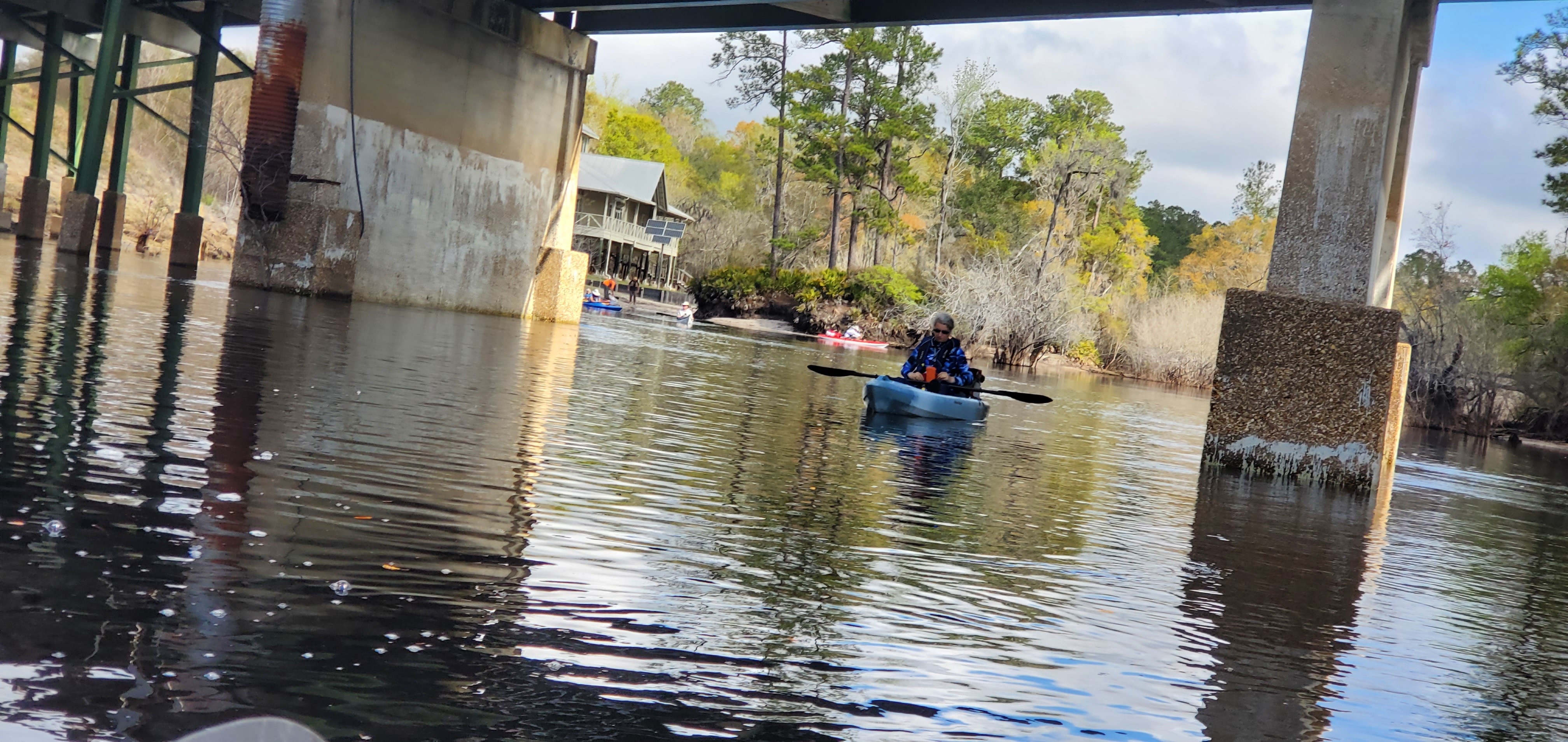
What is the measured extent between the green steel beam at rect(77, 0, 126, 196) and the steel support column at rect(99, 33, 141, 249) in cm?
348

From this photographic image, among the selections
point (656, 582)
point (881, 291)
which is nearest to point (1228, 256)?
point (881, 291)

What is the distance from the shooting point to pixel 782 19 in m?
25.5

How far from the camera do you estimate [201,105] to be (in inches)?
1373

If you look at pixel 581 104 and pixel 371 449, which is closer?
pixel 371 449

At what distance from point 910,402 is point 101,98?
23689 millimetres

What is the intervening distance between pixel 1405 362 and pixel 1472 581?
22.9 ft

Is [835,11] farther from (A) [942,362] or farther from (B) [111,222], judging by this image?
(B) [111,222]

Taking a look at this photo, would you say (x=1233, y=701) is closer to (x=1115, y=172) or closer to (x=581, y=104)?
(x=581, y=104)

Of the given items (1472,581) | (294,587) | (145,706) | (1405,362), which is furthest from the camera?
(1405,362)

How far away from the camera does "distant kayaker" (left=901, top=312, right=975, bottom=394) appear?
1728cm

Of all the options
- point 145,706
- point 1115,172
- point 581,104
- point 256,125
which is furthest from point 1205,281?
point 145,706

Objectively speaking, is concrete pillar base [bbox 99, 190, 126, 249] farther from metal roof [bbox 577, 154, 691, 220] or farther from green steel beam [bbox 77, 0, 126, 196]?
metal roof [bbox 577, 154, 691, 220]

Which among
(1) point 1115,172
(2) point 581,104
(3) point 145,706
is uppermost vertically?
(1) point 1115,172

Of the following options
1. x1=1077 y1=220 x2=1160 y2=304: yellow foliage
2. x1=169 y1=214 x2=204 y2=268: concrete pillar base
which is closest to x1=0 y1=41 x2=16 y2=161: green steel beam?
x1=169 y1=214 x2=204 y2=268: concrete pillar base
